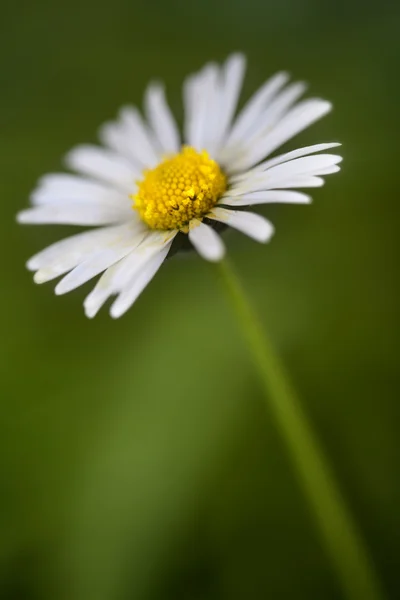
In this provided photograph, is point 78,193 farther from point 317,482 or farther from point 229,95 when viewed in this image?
point 317,482

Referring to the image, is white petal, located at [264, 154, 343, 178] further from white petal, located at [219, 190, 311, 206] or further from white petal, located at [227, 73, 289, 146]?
white petal, located at [227, 73, 289, 146]

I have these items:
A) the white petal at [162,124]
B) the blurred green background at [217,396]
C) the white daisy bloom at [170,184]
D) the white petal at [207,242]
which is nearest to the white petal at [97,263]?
the white daisy bloom at [170,184]

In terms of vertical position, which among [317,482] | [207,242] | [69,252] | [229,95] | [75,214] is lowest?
[317,482]

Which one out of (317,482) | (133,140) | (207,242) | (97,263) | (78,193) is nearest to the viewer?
(207,242)

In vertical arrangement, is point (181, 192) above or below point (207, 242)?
above

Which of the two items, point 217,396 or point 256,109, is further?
point 217,396

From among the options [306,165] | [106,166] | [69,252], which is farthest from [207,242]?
[106,166]

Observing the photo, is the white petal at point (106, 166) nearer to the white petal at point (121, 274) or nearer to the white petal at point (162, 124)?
the white petal at point (162, 124)

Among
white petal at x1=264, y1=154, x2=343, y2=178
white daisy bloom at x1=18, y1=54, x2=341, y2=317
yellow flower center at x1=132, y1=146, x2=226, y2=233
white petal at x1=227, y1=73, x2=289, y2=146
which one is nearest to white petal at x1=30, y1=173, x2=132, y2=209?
white daisy bloom at x1=18, y1=54, x2=341, y2=317
